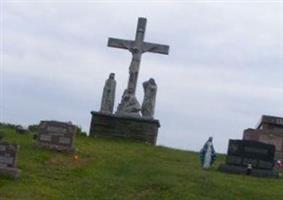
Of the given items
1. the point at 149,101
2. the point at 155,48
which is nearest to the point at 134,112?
the point at 149,101

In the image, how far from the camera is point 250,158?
76.5 ft

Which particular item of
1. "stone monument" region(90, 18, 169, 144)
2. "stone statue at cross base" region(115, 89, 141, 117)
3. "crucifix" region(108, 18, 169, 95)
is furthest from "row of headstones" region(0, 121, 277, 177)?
"crucifix" region(108, 18, 169, 95)

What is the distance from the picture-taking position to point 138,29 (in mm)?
31797

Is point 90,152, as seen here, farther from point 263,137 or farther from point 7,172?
point 263,137

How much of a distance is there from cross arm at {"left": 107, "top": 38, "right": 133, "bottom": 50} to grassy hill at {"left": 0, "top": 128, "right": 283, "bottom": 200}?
878cm

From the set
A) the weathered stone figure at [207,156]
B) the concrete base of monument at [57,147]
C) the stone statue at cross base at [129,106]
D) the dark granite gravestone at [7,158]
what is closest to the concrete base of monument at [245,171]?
the weathered stone figure at [207,156]

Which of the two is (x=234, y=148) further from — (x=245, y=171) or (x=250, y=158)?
(x=245, y=171)

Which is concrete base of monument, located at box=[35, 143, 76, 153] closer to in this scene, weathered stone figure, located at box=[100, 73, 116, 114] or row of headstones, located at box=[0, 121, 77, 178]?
row of headstones, located at box=[0, 121, 77, 178]

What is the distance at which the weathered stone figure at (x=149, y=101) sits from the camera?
3091 centimetres

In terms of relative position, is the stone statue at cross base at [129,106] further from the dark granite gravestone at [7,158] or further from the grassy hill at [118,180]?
the dark granite gravestone at [7,158]

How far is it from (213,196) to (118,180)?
8.01 feet

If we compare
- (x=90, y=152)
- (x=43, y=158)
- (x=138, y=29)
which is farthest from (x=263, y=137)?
(x=43, y=158)

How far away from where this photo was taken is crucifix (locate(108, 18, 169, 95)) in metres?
31.4

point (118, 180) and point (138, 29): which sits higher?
point (138, 29)
